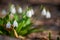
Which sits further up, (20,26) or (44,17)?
(44,17)

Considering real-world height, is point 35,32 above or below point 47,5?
below

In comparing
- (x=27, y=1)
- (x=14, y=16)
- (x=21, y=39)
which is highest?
(x=27, y=1)

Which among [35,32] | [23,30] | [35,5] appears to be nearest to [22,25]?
[23,30]

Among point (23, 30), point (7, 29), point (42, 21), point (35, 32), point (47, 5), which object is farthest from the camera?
point (47, 5)

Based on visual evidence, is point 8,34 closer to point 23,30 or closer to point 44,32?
point 23,30

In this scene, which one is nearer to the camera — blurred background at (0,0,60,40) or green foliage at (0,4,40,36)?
green foliage at (0,4,40,36)

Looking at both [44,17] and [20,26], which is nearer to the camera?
[20,26]

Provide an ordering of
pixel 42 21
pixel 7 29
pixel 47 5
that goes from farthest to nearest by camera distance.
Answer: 1. pixel 47 5
2. pixel 42 21
3. pixel 7 29

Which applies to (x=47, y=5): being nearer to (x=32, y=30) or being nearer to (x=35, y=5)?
(x=35, y=5)

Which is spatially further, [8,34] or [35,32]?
[35,32]

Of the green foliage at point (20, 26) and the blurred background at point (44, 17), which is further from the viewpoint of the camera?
the blurred background at point (44, 17)
